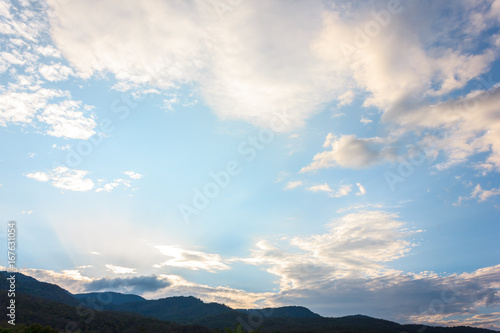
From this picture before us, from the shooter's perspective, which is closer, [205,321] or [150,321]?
[150,321]

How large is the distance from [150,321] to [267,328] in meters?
69.4

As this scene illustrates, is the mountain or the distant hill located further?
the distant hill

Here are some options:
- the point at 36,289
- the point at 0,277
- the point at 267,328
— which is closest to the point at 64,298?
the point at 36,289

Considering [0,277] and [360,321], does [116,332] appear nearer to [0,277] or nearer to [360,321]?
[0,277]

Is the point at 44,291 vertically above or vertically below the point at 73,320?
above

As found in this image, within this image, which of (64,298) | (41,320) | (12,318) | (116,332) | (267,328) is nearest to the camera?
(12,318)

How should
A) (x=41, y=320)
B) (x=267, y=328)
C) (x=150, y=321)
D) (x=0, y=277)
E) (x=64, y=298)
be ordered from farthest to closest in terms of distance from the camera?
(x=64, y=298), (x=267, y=328), (x=0, y=277), (x=150, y=321), (x=41, y=320)

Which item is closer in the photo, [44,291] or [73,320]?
[73,320]

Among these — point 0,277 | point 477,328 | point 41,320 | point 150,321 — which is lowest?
point 477,328

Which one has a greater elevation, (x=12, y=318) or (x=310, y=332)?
(x=12, y=318)

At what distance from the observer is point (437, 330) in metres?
192

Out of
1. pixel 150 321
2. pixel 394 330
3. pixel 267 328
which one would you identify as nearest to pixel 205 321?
pixel 267 328

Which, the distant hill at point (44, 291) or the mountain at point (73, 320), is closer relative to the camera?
the mountain at point (73, 320)

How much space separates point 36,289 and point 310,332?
6466 inches
